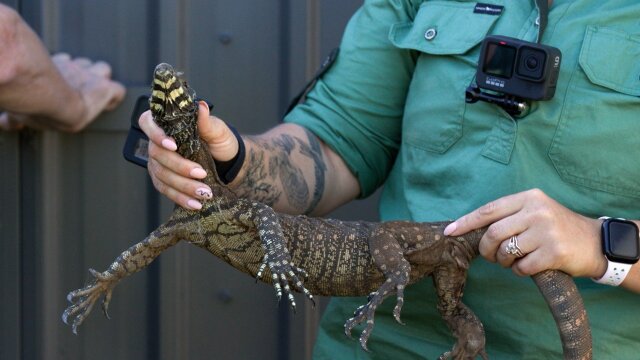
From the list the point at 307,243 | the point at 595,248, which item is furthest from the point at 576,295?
the point at 307,243

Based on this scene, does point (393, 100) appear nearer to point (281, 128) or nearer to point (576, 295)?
point (281, 128)

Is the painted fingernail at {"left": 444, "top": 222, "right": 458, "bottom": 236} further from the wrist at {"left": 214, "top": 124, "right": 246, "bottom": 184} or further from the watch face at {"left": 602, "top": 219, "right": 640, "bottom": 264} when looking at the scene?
the wrist at {"left": 214, "top": 124, "right": 246, "bottom": 184}

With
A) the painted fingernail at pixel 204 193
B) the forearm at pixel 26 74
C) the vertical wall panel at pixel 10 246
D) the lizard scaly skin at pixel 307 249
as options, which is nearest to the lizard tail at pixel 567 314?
the lizard scaly skin at pixel 307 249

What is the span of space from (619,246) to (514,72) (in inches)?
23.9

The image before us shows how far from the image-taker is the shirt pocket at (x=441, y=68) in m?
2.89

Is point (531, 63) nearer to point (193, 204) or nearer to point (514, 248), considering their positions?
point (514, 248)

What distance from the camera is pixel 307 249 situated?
3.14 m

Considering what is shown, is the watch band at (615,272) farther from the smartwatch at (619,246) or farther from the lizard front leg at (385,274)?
the lizard front leg at (385,274)

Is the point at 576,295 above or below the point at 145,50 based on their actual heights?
below

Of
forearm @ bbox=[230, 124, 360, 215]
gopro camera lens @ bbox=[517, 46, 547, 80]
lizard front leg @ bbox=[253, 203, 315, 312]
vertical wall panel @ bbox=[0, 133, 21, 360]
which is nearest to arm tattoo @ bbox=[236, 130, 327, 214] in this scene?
forearm @ bbox=[230, 124, 360, 215]

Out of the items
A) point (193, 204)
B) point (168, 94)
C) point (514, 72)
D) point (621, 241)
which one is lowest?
point (193, 204)

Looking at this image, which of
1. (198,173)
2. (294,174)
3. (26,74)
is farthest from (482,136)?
(26,74)

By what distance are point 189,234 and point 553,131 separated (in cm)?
125

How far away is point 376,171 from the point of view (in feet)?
11.1
